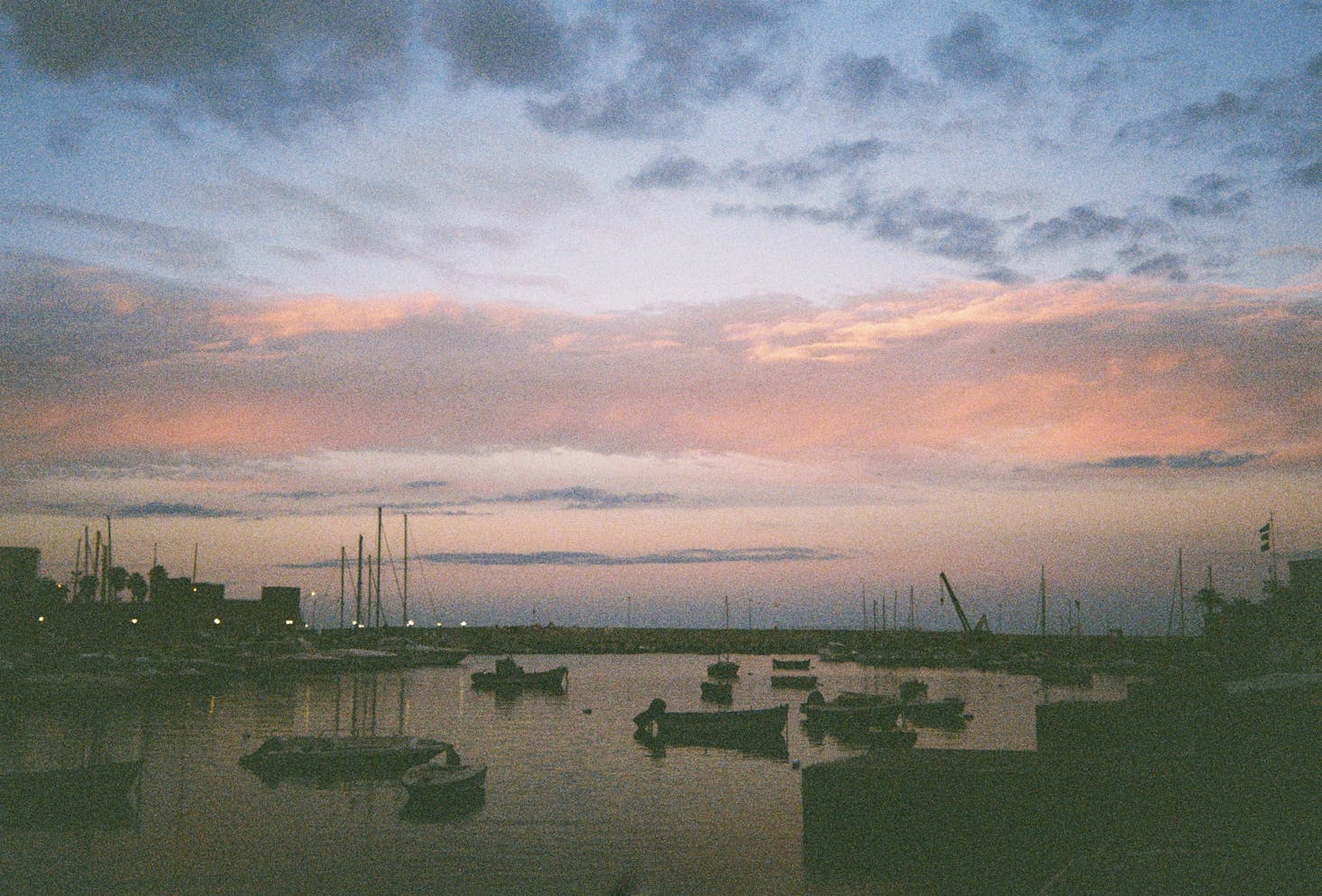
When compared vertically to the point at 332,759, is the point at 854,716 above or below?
below

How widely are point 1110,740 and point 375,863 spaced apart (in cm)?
2630

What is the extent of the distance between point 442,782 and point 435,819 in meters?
1.37

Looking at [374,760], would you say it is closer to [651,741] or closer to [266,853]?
[266,853]

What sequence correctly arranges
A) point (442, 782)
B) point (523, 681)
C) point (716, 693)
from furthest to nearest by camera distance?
point (523, 681) < point (716, 693) < point (442, 782)

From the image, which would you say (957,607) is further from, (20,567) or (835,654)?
(20,567)

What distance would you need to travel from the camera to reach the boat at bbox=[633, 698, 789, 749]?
179ft

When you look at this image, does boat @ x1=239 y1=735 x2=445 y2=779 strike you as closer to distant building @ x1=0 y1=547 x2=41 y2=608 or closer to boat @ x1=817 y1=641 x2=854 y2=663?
distant building @ x1=0 y1=547 x2=41 y2=608

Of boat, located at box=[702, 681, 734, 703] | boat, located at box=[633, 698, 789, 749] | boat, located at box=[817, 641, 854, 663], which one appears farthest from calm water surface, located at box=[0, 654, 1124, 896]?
boat, located at box=[817, 641, 854, 663]

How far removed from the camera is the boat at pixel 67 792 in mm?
31953

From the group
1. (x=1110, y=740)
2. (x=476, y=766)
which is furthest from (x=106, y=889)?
(x=1110, y=740)

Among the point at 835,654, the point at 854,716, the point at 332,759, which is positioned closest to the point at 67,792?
the point at 332,759

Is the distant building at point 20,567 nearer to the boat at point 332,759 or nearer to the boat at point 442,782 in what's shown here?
the boat at point 332,759

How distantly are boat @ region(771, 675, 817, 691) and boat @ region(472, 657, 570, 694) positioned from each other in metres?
22.6

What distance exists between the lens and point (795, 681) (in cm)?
10188
